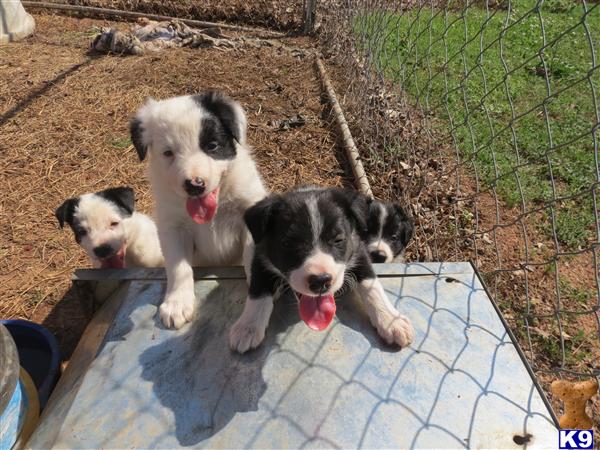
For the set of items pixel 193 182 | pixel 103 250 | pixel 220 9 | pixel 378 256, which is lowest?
pixel 220 9

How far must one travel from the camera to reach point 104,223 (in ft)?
10.8

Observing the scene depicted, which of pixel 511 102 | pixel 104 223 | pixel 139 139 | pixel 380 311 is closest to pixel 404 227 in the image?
pixel 511 102

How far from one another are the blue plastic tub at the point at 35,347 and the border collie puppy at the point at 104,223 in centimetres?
63

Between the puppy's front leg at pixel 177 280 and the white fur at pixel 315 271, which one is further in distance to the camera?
the puppy's front leg at pixel 177 280

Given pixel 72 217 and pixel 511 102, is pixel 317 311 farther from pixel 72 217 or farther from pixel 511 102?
pixel 72 217

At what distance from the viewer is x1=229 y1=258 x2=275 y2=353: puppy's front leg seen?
2.25m

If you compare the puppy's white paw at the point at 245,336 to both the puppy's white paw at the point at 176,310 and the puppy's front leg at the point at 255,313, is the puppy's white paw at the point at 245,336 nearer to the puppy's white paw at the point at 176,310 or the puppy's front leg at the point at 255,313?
the puppy's front leg at the point at 255,313

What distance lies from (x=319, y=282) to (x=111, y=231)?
6.54ft

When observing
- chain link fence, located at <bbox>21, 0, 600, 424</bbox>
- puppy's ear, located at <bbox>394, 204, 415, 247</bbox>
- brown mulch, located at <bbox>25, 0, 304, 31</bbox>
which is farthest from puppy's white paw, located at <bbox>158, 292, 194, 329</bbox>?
brown mulch, located at <bbox>25, 0, 304, 31</bbox>

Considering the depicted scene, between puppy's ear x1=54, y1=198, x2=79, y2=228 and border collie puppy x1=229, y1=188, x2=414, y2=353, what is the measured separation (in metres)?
1.69

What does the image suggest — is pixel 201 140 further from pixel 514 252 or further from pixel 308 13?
pixel 308 13

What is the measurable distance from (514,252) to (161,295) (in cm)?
301

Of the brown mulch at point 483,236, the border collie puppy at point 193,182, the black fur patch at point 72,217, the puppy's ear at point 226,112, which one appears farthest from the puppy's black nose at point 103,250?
the brown mulch at point 483,236

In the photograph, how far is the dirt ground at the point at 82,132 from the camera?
3848mm
